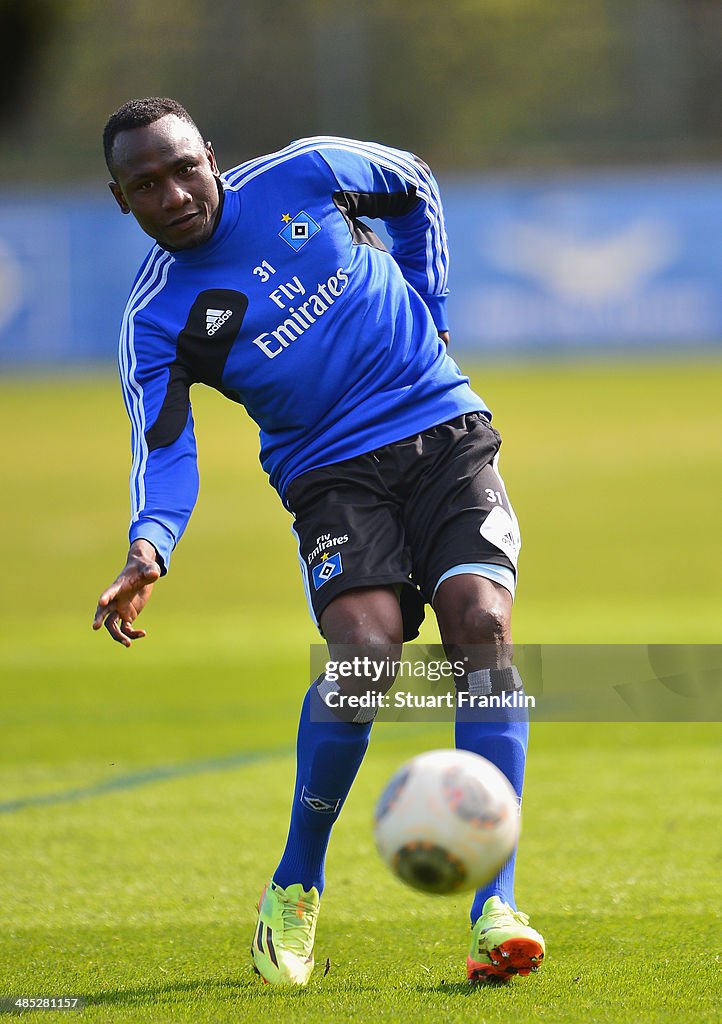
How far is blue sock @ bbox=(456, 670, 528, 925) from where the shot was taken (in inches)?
154

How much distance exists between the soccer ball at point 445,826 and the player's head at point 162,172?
1.65 meters

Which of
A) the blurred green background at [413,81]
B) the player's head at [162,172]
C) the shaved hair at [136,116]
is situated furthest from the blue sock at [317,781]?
the blurred green background at [413,81]

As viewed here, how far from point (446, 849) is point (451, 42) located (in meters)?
29.3

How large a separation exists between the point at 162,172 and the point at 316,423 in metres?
0.82

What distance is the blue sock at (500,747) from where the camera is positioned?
3.91 metres

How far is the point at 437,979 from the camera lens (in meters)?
3.82

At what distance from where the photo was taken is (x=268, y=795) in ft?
20.0

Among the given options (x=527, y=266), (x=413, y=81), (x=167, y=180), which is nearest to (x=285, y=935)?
(x=167, y=180)

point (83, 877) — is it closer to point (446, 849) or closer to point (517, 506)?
point (446, 849)

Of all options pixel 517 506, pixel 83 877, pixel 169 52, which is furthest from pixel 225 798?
pixel 169 52

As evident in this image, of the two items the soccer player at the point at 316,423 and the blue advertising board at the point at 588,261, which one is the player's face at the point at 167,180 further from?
the blue advertising board at the point at 588,261

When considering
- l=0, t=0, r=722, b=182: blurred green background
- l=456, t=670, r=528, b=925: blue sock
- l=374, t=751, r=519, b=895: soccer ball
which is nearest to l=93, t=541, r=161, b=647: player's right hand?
l=374, t=751, r=519, b=895: soccer ball

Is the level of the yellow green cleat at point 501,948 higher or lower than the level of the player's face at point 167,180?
lower

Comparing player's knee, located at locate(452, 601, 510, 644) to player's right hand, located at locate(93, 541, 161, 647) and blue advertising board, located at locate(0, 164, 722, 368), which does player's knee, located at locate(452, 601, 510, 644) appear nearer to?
player's right hand, located at locate(93, 541, 161, 647)
